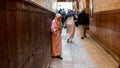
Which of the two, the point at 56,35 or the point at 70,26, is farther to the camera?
the point at 70,26

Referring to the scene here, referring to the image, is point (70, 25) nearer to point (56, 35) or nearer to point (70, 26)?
point (70, 26)

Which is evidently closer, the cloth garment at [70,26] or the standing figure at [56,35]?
the standing figure at [56,35]

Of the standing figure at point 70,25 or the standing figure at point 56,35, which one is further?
the standing figure at point 70,25

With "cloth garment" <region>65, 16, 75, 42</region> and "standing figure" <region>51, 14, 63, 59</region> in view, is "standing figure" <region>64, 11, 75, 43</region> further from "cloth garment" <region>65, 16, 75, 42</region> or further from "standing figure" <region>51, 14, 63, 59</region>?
"standing figure" <region>51, 14, 63, 59</region>

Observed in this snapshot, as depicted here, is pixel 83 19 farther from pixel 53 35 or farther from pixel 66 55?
pixel 53 35

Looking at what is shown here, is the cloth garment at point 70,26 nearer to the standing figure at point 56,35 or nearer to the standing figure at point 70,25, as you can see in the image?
the standing figure at point 70,25

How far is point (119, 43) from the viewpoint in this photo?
7445 millimetres

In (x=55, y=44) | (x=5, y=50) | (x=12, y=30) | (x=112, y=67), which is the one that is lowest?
(x=112, y=67)

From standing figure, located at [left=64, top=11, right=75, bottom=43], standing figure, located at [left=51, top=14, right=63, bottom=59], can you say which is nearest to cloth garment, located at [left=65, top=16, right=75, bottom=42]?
standing figure, located at [left=64, top=11, right=75, bottom=43]

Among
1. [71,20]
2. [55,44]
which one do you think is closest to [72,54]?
[55,44]

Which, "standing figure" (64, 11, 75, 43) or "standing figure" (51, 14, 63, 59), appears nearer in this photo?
"standing figure" (51, 14, 63, 59)

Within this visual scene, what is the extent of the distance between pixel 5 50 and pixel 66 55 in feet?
24.8

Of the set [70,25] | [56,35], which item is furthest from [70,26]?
[56,35]

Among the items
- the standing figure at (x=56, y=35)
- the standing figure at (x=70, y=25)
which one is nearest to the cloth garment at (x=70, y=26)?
the standing figure at (x=70, y=25)
